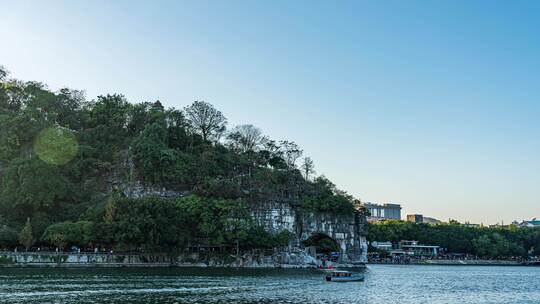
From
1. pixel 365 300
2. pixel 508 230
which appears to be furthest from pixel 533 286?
pixel 508 230

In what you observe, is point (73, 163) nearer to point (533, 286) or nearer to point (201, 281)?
point (201, 281)

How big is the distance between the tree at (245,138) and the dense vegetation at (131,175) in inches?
8.1

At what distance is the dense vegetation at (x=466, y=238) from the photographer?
165 metres

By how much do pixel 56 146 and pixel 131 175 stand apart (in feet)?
41.1

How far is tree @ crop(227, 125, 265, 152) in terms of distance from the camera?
118m

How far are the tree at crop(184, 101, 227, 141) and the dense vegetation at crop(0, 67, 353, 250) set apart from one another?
20cm

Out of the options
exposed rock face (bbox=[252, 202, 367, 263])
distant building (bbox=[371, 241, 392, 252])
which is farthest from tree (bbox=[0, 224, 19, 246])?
distant building (bbox=[371, 241, 392, 252])

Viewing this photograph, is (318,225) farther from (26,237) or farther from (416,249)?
(416,249)

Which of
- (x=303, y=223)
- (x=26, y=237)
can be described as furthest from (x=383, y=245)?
(x=26, y=237)

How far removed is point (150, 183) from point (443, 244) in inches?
3883

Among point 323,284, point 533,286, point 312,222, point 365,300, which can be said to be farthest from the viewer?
point 312,222

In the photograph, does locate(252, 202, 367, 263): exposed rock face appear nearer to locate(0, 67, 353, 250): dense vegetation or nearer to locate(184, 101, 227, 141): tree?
locate(0, 67, 353, 250): dense vegetation

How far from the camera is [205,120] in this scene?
118 m

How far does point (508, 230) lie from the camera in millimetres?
176875
